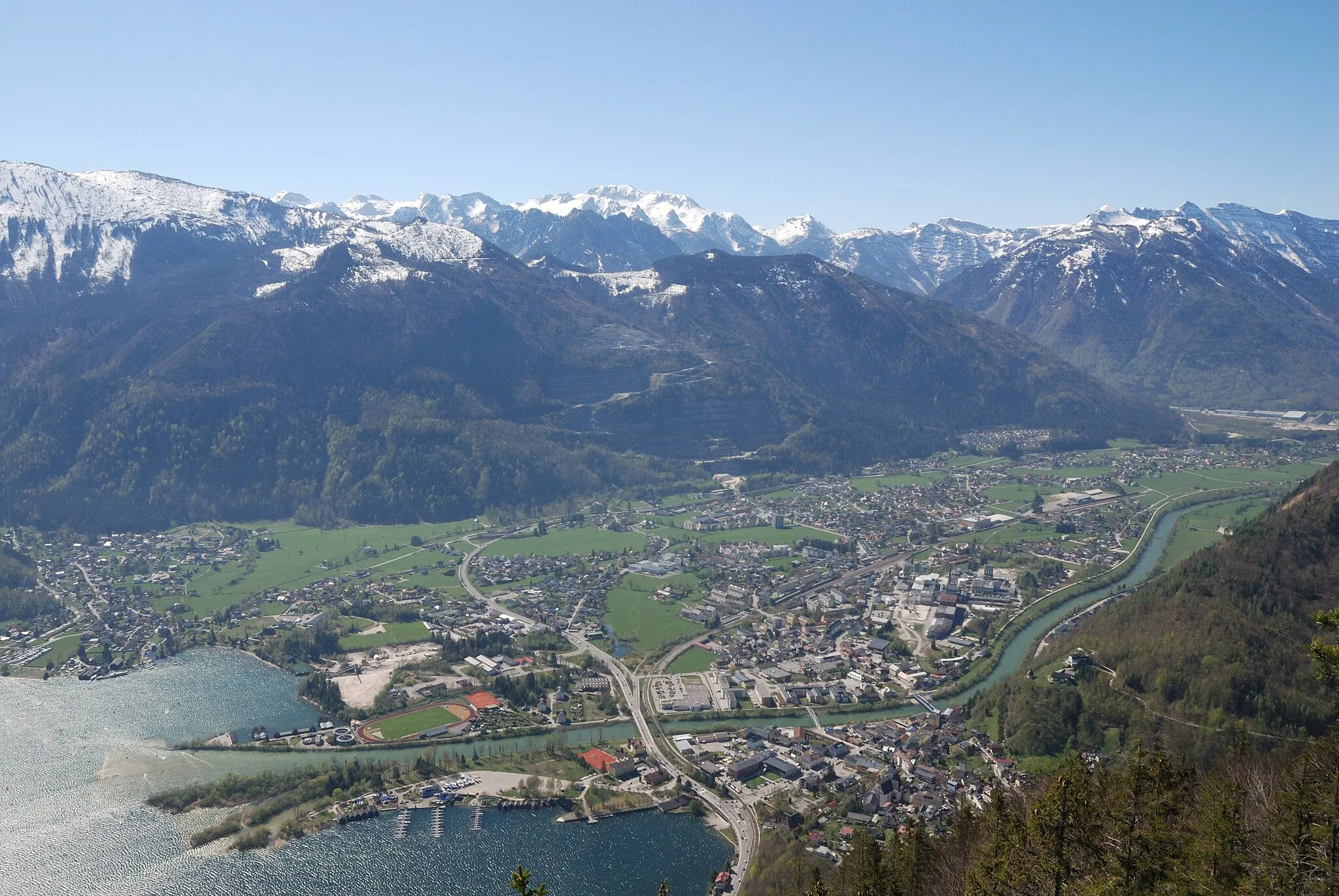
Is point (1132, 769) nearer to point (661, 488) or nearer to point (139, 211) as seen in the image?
point (661, 488)

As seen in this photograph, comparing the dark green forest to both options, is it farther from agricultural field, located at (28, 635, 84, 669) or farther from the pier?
the pier

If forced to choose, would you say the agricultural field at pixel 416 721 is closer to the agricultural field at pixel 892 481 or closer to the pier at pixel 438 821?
the pier at pixel 438 821

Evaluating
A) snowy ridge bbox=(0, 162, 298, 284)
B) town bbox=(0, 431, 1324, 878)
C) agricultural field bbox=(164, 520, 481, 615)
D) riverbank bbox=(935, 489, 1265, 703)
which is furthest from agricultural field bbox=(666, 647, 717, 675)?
snowy ridge bbox=(0, 162, 298, 284)

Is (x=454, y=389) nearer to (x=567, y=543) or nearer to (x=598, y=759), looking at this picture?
(x=567, y=543)

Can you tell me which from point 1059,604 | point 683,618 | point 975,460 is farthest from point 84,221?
point 1059,604

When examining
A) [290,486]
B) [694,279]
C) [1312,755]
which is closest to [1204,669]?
[1312,755]
